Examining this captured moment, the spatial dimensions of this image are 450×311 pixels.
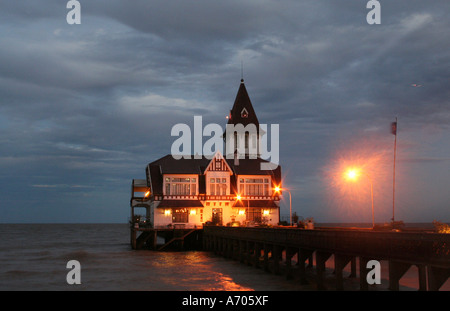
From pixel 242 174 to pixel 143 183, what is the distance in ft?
53.9

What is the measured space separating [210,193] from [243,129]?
53.0 ft

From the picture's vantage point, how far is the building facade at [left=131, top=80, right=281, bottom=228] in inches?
2381

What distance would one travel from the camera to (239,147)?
7250 cm

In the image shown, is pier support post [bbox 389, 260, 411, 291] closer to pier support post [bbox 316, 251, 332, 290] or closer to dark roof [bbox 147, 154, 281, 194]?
pier support post [bbox 316, 251, 332, 290]

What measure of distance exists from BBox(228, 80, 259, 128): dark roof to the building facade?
1170 centimetres

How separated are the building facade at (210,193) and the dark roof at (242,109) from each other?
11696mm

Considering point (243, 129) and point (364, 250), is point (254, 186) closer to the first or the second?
point (243, 129)

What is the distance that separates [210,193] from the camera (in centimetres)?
6156

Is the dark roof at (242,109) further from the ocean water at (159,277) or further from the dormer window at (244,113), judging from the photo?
the ocean water at (159,277)

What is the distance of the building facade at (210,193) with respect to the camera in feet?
198
